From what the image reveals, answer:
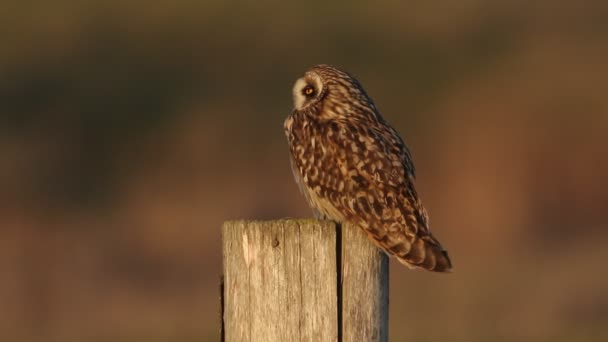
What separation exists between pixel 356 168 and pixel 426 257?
69 centimetres

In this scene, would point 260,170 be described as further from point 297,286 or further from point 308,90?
point 297,286

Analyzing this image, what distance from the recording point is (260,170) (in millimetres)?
16688

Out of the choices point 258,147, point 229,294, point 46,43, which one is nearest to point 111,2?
point 46,43

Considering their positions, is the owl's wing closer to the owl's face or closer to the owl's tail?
the owl's tail

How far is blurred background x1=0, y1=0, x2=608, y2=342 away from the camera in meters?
14.7

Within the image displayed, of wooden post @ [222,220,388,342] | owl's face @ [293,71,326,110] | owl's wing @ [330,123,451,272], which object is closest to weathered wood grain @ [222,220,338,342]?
wooden post @ [222,220,388,342]

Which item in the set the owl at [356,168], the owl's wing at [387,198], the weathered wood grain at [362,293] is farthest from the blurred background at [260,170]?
the weathered wood grain at [362,293]

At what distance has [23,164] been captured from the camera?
664 inches

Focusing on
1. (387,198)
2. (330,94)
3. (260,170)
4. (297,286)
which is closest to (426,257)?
(387,198)

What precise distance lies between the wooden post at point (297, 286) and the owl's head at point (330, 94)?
176cm

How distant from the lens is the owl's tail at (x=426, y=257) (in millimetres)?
5648

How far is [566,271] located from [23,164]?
544 centimetres

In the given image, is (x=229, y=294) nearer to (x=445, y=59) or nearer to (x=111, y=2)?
(x=445, y=59)

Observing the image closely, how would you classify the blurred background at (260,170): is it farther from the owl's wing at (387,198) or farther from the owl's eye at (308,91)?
the owl's wing at (387,198)
